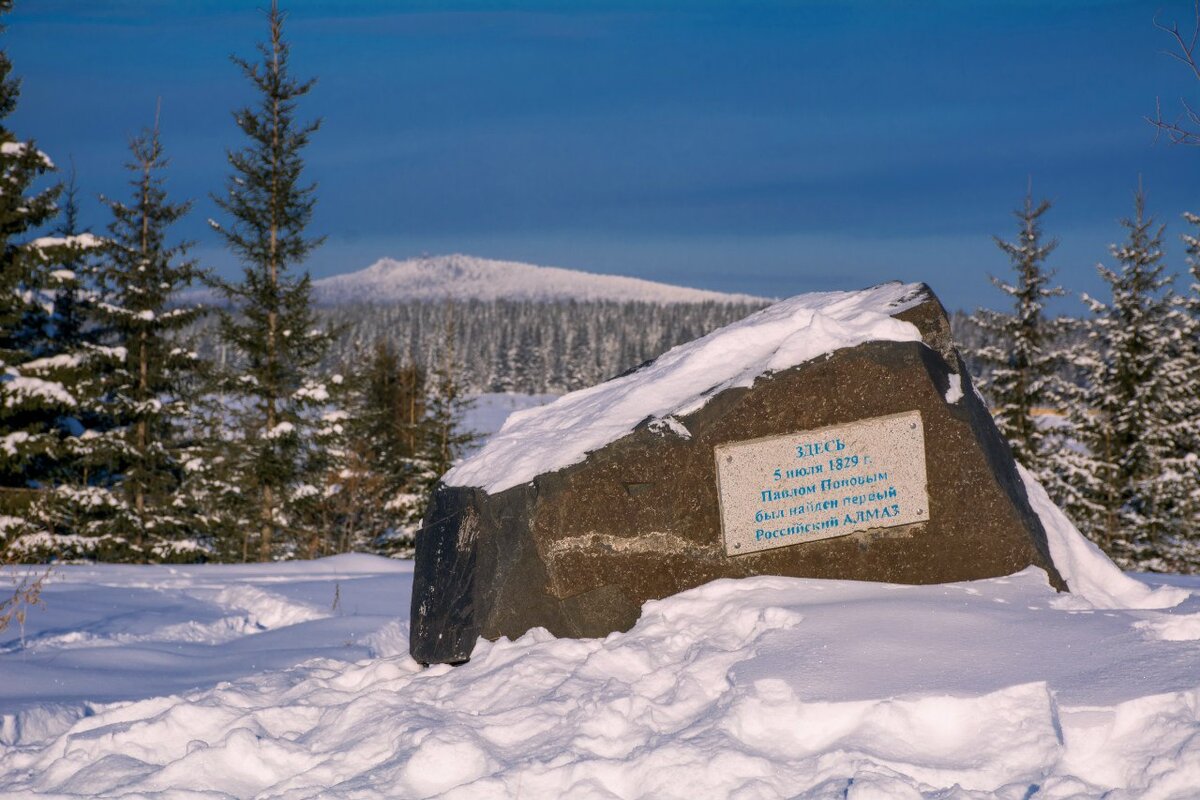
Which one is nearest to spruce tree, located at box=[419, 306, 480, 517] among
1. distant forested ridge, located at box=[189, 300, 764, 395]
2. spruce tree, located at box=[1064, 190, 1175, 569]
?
spruce tree, located at box=[1064, 190, 1175, 569]

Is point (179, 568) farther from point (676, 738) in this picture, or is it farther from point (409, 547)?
point (409, 547)

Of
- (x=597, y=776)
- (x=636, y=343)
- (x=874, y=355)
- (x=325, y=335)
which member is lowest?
(x=597, y=776)

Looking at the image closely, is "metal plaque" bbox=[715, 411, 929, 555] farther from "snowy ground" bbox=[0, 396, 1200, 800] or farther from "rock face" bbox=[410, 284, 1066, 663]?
"snowy ground" bbox=[0, 396, 1200, 800]

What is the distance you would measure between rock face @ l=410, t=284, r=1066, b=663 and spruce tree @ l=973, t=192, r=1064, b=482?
21696mm

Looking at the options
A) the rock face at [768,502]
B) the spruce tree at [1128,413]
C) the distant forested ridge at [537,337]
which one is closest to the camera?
the rock face at [768,502]

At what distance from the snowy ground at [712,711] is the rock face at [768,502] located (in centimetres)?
21

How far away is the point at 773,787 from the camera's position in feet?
11.9

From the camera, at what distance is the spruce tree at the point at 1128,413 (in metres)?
26.2

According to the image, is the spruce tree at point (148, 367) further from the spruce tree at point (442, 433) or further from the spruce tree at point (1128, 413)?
the spruce tree at point (1128, 413)

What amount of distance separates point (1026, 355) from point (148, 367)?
23.5m

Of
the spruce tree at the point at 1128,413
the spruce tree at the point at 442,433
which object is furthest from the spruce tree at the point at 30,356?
the spruce tree at the point at 1128,413

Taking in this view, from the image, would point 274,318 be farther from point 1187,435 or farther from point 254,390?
point 1187,435

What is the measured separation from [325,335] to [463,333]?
12832 cm

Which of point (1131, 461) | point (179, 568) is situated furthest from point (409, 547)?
point (1131, 461)
